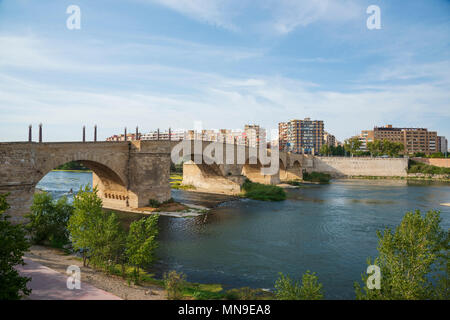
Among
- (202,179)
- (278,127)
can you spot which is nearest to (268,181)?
(202,179)

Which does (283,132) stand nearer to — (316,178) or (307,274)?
(316,178)

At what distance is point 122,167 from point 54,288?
16.9 meters

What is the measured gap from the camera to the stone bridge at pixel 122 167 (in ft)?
57.9

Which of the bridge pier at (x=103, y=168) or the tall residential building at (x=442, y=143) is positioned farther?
the tall residential building at (x=442, y=143)

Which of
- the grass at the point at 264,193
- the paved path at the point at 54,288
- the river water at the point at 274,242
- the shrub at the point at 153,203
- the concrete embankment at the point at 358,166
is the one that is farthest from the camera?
the concrete embankment at the point at 358,166

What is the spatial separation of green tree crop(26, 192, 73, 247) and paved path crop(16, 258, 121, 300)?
460cm

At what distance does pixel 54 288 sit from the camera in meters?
10.1

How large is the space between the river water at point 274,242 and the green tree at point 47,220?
5459 mm

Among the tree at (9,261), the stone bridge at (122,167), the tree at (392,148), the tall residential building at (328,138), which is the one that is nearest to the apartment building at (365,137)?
the tall residential building at (328,138)

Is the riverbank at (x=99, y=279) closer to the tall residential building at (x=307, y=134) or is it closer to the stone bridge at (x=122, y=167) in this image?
the stone bridge at (x=122, y=167)

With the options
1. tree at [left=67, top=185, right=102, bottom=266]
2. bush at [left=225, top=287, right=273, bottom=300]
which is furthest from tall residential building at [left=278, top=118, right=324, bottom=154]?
tree at [left=67, top=185, right=102, bottom=266]

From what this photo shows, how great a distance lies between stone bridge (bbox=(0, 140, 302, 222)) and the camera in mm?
17656
